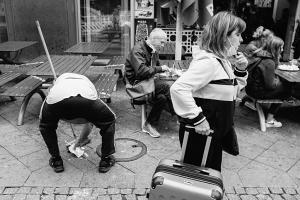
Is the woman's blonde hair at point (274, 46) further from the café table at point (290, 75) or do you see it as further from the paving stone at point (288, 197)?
the paving stone at point (288, 197)

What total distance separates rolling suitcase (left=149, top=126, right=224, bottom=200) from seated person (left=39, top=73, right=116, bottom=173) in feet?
4.08

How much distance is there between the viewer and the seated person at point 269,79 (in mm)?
4591

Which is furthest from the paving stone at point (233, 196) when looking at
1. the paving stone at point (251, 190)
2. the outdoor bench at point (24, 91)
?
the outdoor bench at point (24, 91)

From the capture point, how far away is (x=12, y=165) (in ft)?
12.6

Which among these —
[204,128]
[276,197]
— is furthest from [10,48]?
[276,197]

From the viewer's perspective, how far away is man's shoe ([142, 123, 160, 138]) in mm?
4679

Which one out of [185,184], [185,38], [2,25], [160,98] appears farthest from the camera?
[2,25]

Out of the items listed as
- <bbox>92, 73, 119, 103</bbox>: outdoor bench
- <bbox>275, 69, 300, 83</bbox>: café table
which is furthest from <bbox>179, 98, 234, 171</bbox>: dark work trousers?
<bbox>275, 69, 300, 83</bbox>: café table

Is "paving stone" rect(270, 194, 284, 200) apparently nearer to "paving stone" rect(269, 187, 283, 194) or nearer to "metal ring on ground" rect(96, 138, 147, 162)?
"paving stone" rect(269, 187, 283, 194)

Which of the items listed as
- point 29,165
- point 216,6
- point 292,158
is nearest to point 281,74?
point 292,158

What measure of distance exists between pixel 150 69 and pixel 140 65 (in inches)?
5.8

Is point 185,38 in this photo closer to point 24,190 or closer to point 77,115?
point 77,115

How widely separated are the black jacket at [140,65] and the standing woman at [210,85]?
1.98 m

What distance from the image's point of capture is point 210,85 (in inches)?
93.2
